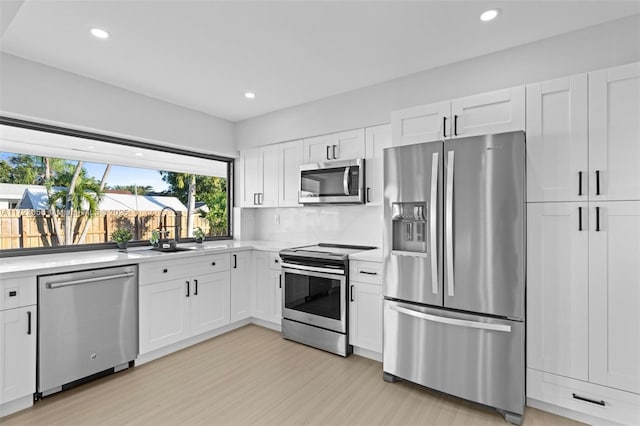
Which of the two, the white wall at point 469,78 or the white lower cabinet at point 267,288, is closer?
the white wall at point 469,78

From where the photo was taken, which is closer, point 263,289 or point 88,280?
point 88,280

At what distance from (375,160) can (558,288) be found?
6.07 feet

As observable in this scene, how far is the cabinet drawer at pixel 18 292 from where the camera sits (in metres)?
2.16

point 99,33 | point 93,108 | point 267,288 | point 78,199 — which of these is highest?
point 99,33

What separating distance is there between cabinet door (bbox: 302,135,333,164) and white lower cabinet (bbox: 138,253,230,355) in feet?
4.91

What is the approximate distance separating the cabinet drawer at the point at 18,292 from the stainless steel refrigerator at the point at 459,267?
2.60 metres

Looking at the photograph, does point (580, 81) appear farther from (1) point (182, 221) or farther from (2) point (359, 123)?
(1) point (182, 221)

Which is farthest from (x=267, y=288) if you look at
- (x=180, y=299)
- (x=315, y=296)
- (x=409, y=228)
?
(x=409, y=228)

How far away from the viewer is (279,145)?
407 centimetres

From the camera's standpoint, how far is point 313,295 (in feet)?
10.7

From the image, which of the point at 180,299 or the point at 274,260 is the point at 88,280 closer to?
the point at 180,299

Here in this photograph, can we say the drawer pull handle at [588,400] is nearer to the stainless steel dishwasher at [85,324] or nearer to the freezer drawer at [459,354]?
the freezer drawer at [459,354]

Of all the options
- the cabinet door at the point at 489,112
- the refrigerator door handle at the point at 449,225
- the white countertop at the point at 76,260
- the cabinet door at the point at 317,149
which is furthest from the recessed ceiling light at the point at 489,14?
the white countertop at the point at 76,260

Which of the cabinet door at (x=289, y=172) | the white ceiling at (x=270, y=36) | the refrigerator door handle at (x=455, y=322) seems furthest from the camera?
the cabinet door at (x=289, y=172)
